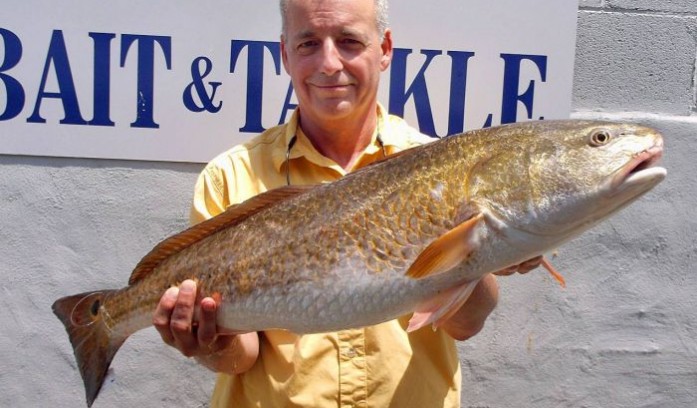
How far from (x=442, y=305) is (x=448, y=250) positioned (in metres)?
0.23

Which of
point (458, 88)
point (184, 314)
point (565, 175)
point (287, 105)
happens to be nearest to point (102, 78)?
point (287, 105)

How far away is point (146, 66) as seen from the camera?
3584mm

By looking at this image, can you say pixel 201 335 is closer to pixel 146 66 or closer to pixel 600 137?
pixel 600 137

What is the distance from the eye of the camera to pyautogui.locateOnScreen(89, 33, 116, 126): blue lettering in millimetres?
3566

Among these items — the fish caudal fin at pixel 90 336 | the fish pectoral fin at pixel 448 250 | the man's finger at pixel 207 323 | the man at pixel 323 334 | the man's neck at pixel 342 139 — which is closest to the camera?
the fish pectoral fin at pixel 448 250

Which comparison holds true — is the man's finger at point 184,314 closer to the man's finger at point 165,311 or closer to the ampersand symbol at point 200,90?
the man's finger at point 165,311

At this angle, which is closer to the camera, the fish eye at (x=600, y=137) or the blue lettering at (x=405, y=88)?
the fish eye at (x=600, y=137)

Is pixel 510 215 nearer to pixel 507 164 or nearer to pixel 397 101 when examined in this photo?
pixel 507 164

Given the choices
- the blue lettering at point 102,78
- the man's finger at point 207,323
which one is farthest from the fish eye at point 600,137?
the blue lettering at point 102,78

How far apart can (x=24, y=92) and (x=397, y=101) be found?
72.5 inches

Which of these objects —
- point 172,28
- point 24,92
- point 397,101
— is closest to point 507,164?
point 397,101

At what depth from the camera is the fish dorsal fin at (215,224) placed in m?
2.54

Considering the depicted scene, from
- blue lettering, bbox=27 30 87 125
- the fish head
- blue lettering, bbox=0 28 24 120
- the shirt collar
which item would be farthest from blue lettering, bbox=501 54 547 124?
blue lettering, bbox=0 28 24 120

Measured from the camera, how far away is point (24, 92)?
11.8 ft
